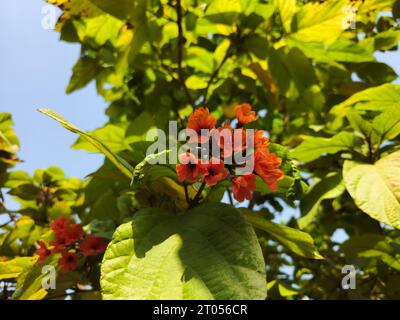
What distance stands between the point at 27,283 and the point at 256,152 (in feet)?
2.40

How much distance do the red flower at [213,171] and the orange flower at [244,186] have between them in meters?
0.03

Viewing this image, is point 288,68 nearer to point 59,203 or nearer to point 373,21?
point 373,21

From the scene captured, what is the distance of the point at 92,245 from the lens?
1.29 meters

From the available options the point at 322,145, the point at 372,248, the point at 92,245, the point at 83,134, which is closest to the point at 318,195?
the point at 322,145

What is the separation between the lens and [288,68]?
1.59 metres

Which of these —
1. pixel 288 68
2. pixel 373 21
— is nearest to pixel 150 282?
pixel 288 68

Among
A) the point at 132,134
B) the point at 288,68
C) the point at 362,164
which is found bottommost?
the point at 362,164

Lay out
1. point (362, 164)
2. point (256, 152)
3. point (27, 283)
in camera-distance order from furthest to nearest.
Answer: point (362, 164) < point (27, 283) < point (256, 152)

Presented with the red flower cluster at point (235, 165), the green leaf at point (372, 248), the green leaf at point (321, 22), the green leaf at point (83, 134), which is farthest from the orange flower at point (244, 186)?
the green leaf at point (321, 22)

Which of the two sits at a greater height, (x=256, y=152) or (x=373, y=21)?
(x=373, y=21)

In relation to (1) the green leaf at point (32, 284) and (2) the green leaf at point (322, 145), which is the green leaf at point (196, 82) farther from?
(1) the green leaf at point (32, 284)

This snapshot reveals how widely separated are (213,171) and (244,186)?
75 mm

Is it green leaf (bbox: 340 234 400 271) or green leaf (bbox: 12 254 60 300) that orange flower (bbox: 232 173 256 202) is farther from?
green leaf (bbox: 340 234 400 271)

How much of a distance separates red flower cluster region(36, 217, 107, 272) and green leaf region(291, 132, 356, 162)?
2.25ft
